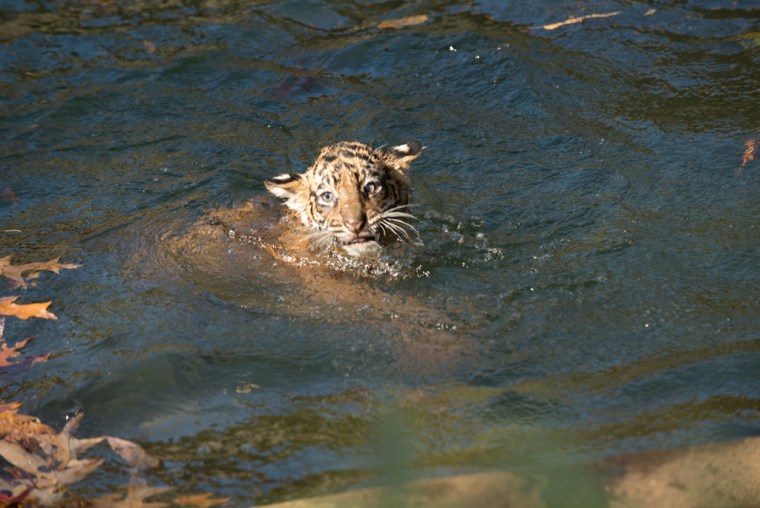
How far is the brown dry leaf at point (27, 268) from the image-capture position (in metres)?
6.15

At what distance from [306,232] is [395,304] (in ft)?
4.36

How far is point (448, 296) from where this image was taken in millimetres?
5707

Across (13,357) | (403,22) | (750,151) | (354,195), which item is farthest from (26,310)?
(403,22)

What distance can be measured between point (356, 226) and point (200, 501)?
8.20ft

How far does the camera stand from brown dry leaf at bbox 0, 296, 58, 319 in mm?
5590

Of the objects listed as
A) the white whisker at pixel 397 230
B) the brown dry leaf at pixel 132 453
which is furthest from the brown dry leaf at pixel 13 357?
the white whisker at pixel 397 230

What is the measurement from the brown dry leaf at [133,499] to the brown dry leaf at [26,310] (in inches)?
78.0

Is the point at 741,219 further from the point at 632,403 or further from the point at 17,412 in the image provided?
the point at 17,412

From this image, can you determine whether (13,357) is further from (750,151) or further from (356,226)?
(750,151)

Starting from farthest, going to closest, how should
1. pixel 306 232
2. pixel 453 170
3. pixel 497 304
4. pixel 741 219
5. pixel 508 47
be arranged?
1. pixel 508 47
2. pixel 453 170
3. pixel 306 232
4. pixel 741 219
5. pixel 497 304

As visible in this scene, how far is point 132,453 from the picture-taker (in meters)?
4.24

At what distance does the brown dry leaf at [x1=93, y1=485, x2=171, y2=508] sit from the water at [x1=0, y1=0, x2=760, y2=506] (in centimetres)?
9

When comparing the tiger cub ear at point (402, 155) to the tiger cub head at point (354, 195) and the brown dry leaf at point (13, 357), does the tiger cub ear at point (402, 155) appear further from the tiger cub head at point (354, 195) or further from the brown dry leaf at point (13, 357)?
the brown dry leaf at point (13, 357)

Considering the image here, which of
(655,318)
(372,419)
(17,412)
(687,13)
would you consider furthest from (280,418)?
(687,13)
